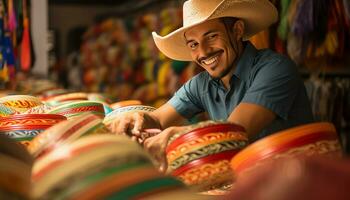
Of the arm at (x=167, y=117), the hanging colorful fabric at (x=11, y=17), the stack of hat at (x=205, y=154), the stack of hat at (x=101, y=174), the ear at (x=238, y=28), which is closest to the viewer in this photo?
the stack of hat at (x=101, y=174)

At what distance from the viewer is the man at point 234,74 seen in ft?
5.42

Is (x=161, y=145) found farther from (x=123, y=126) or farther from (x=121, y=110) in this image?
(x=121, y=110)

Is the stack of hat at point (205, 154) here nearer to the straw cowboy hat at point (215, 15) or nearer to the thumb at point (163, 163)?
the thumb at point (163, 163)

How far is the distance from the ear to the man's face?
7cm

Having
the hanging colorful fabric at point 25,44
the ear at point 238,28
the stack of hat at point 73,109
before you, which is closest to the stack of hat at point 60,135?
the stack of hat at point 73,109

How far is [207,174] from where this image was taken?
3.02 ft

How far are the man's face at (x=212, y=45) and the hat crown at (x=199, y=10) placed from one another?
0.08ft

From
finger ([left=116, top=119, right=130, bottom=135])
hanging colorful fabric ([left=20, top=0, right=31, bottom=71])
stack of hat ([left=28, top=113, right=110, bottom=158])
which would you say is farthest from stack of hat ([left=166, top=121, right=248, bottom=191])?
hanging colorful fabric ([left=20, top=0, right=31, bottom=71])

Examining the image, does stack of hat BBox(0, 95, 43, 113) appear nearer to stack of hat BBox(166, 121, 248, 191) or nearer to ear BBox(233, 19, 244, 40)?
stack of hat BBox(166, 121, 248, 191)

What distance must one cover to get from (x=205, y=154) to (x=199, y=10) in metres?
1.00

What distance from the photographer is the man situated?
5.42ft

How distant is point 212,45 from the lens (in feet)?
6.06

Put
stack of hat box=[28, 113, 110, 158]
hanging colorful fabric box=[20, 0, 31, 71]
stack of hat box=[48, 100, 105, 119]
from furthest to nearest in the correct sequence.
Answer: hanging colorful fabric box=[20, 0, 31, 71], stack of hat box=[48, 100, 105, 119], stack of hat box=[28, 113, 110, 158]

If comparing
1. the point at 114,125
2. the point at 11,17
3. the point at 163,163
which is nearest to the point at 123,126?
the point at 114,125
